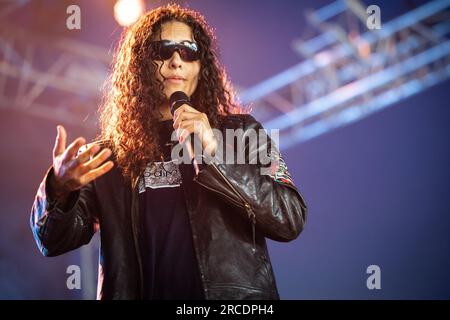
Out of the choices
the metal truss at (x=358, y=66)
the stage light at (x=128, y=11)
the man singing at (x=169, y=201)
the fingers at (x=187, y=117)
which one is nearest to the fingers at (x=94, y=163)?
the man singing at (x=169, y=201)

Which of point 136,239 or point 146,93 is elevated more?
point 146,93

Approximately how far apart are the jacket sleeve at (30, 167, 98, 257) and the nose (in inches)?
19.8

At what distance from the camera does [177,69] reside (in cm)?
194

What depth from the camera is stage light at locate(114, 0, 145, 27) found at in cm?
452

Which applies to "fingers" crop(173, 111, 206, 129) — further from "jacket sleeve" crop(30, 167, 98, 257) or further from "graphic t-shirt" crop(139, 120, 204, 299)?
"jacket sleeve" crop(30, 167, 98, 257)

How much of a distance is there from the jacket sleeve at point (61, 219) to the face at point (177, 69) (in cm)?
45

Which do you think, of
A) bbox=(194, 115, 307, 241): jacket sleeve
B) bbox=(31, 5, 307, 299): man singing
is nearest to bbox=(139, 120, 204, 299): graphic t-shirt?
bbox=(31, 5, 307, 299): man singing

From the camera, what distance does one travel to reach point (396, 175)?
5.10 metres

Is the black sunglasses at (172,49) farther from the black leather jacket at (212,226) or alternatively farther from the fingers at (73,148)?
the fingers at (73,148)

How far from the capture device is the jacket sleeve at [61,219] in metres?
1.64

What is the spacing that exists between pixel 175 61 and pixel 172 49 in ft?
0.16

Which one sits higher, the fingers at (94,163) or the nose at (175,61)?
the nose at (175,61)

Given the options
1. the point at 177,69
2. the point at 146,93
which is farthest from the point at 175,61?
the point at 146,93

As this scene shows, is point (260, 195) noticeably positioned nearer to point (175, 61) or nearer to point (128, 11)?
point (175, 61)
